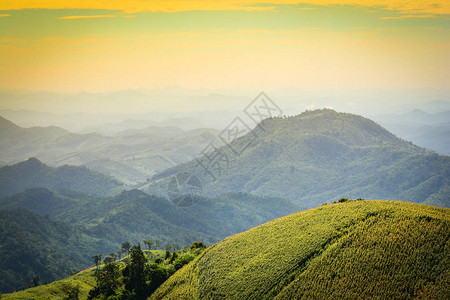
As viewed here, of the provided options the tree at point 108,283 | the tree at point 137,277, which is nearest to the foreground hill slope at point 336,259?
the tree at point 137,277

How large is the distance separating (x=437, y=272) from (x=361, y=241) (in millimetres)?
14767

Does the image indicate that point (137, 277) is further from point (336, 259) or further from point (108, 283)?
point (336, 259)

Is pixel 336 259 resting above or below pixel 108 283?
above

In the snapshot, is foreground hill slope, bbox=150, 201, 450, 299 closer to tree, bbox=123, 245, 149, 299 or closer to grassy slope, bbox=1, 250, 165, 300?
tree, bbox=123, 245, 149, 299

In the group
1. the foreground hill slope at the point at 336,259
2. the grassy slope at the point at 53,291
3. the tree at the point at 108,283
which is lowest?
the grassy slope at the point at 53,291

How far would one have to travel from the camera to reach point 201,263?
101 metres

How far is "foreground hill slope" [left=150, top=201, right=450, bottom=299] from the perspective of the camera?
64938 millimetres

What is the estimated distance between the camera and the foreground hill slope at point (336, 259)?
64.9 meters

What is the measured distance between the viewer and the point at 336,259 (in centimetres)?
7444

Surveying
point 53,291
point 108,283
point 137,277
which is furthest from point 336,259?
point 53,291

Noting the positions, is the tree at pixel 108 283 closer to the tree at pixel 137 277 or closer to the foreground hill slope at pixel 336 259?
the tree at pixel 137 277

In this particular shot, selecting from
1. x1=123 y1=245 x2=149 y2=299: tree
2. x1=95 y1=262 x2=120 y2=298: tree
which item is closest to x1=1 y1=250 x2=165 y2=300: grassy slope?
x1=95 y1=262 x2=120 y2=298: tree

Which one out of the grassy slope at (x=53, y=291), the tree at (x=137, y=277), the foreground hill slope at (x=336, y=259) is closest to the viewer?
the foreground hill slope at (x=336, y=259)

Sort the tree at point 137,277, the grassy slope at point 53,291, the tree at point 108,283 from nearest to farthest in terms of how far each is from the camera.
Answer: the tree at point 137,277 → the tree at point 108,283 → the grassy slope at point 53,291
